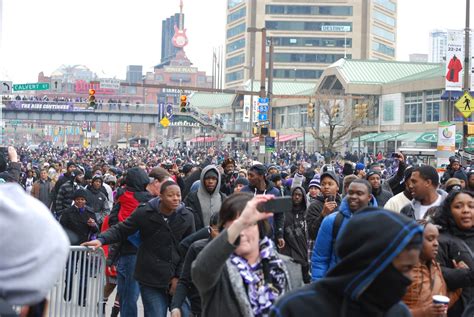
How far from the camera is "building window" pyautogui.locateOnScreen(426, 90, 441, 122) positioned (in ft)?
190

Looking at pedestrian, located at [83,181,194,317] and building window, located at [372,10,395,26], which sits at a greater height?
building window, located at [372,10,395,26]

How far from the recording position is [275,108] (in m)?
88.8

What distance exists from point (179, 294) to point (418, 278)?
1.81 metres

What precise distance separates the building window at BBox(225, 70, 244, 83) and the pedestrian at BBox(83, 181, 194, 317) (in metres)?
117

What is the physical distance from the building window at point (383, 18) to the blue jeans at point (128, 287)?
109 m

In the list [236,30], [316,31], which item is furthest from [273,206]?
[236,30]

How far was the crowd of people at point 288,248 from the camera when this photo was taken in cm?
299

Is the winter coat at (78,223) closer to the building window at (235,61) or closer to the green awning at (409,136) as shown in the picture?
the green awning at (409,136)

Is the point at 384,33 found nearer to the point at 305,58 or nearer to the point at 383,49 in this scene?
the point at 383,49

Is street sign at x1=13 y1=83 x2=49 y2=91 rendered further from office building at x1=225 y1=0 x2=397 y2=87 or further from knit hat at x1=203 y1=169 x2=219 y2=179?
office building at x1=225 y1=0 x2=397 y2=87

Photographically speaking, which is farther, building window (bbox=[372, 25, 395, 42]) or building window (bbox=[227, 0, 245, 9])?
building window (bbox=[227, 0, 245, 9])

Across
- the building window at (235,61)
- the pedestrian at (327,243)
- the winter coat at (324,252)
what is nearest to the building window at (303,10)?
the building window at (235,61)

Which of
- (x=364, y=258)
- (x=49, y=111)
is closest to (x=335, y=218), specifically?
(x=364, y=258)

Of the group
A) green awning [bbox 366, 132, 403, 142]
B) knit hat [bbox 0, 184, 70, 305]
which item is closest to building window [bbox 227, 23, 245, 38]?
green awning [bbox 366, 132, 403, 142]
